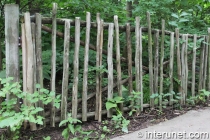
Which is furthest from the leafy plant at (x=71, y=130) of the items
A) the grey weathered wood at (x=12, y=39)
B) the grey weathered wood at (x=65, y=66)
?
the grey weathered wood at (x=12, y=39)

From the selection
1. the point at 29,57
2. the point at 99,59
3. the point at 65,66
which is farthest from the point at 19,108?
the point at 99,59

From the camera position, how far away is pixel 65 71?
10.5 feet

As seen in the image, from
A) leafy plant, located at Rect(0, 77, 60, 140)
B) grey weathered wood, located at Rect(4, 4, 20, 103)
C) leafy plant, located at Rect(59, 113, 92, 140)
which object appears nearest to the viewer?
leafy plant, located at Rect(0, 77, 60, 140)

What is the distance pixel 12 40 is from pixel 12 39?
0.5 inches

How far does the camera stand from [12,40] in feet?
9.33

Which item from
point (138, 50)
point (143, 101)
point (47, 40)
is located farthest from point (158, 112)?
point (47, 40)

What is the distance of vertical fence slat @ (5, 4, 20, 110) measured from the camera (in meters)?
2.81

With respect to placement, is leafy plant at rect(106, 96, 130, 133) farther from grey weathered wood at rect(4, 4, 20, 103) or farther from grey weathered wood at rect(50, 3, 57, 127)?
grey weathered wood at rect(4, 4, 20, 103)

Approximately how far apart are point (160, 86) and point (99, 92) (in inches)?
54.5

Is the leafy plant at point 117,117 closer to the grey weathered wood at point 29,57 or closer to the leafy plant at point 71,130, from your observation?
the leafy plant at point 71,130

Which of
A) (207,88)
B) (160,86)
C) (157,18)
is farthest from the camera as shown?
(157,18)

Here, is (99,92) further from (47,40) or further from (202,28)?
(202,28)

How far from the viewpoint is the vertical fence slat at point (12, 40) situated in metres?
2.81

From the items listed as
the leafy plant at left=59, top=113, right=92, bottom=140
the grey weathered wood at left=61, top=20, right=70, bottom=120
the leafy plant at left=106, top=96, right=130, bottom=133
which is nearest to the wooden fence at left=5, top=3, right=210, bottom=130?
the grey weathered wood at left=61, top=20, right=70, bottom=120
